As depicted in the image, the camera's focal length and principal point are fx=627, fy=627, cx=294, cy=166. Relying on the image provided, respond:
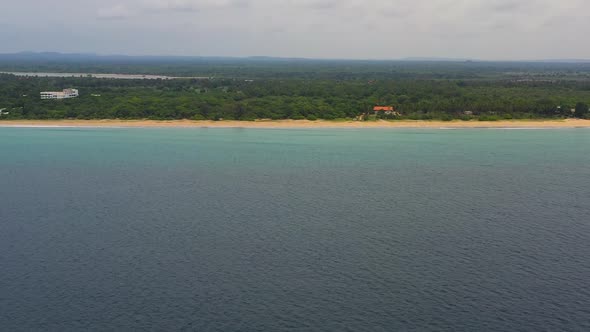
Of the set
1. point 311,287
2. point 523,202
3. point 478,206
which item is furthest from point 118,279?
point 523,202

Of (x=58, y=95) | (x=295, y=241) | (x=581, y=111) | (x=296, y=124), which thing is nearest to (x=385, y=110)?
(x=296, y=124)

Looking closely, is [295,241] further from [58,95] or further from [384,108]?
[58,95]

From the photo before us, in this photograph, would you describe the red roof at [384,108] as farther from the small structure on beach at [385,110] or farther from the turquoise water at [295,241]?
the turquoise water at [295,241]

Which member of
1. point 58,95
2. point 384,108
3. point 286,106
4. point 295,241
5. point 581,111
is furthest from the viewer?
point 58,95

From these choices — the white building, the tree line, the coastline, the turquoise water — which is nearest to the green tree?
the tree line

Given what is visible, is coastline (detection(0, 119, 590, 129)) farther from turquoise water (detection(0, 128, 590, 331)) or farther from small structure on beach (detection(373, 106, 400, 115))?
turquoise water (detection(0, 128, 590, 331))

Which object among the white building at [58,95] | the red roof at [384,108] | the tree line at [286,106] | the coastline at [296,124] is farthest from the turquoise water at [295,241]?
the white building at [58,95]

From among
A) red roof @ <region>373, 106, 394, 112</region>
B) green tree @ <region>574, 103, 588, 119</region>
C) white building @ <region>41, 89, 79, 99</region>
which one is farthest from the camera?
white building @ <region>41, 89, 79, 99</region>
